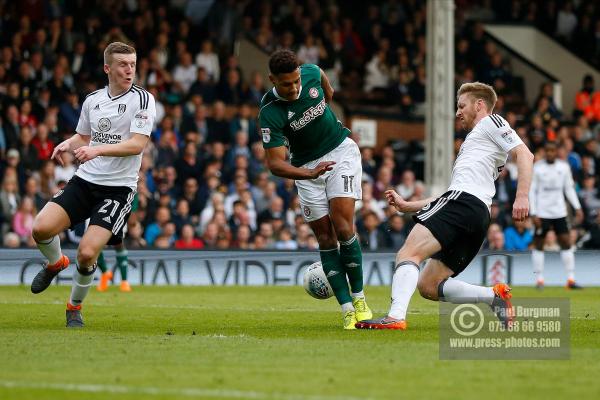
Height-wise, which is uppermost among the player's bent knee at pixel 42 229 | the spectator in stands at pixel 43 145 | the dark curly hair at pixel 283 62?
the dark curly hair at pixel 283 62

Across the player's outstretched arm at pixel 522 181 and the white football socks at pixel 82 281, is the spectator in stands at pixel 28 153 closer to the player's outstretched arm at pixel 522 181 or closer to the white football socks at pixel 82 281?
the white football socks at pixel 82 281

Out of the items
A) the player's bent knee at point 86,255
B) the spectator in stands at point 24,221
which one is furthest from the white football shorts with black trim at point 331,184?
the spectator in stands at point 24,221

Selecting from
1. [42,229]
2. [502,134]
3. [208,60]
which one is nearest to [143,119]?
[42,229]

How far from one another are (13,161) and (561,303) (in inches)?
379

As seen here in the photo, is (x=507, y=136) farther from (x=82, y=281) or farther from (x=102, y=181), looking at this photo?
(x=82, y=281)

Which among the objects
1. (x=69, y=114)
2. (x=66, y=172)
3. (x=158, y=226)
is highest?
(x=69, y=114)

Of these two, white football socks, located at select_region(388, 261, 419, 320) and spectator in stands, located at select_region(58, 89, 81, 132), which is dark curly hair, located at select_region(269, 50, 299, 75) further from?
spectator in stands, located at select_region(58, 89, 81, 132)

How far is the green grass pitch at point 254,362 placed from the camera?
7.10m

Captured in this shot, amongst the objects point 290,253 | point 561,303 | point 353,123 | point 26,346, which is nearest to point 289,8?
point 353,123

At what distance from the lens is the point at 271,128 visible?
10820mm

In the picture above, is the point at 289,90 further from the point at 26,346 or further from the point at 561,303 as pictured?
the point at 561,303

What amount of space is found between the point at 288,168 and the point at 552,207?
35.5 feet

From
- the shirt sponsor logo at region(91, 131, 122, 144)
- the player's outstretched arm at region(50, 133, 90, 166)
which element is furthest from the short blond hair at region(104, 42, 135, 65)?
the player's outstretched arm at region(50, 133, 90, 166)

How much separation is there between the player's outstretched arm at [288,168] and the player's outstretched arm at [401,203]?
0.52m
